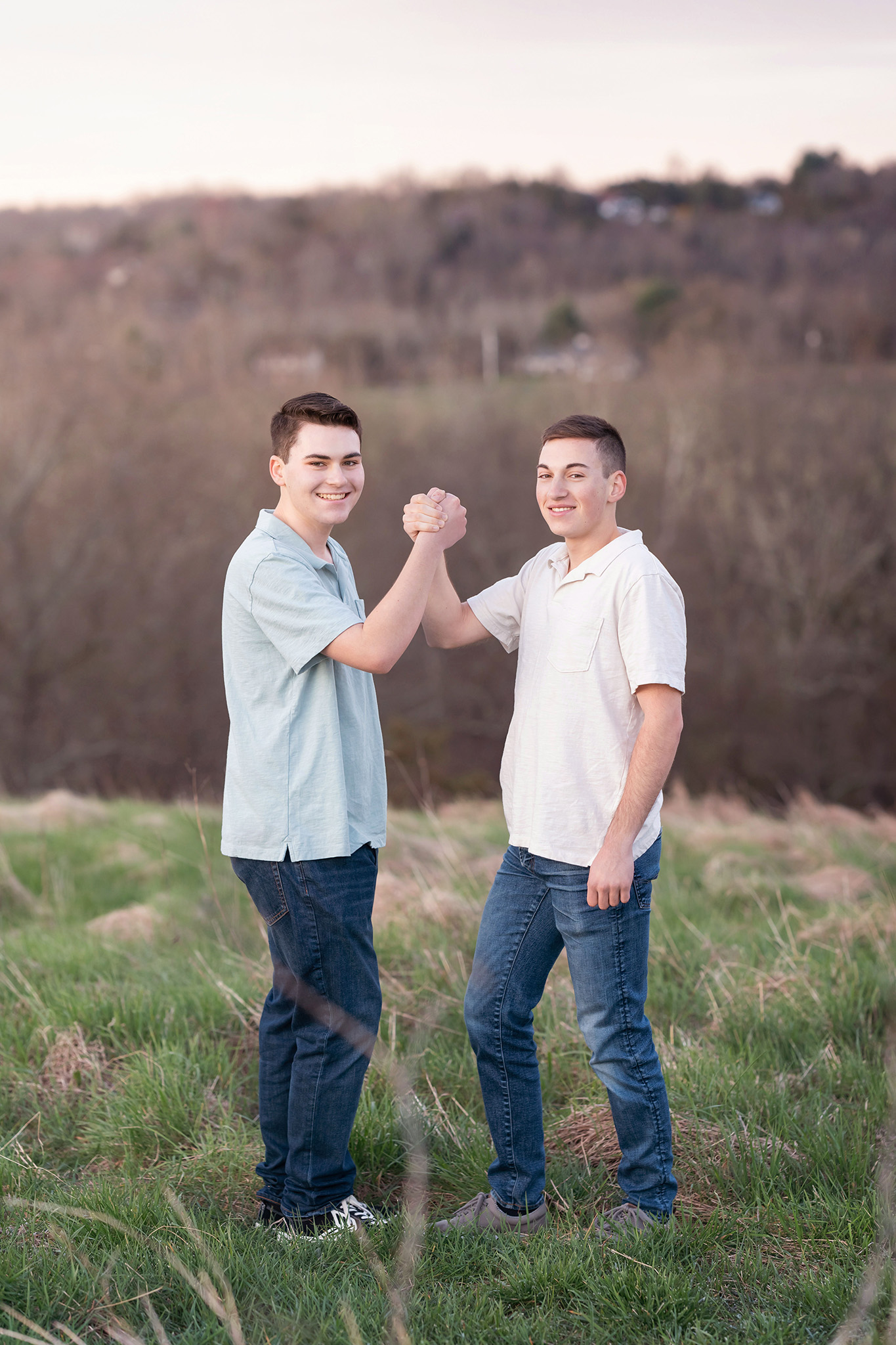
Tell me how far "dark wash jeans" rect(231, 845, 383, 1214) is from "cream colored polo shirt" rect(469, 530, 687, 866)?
0.43 meters

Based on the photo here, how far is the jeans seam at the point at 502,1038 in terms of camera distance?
8.28 ft

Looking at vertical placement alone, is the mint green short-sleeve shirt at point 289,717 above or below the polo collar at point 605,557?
below

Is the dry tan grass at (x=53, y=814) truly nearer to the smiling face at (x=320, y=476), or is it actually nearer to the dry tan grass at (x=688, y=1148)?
the dry tan grass at (x=688, y=1148)

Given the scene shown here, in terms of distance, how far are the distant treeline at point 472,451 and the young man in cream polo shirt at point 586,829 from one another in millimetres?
11496

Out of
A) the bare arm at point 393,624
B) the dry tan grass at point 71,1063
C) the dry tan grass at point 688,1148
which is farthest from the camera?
the dry tan grass at point 71,1063

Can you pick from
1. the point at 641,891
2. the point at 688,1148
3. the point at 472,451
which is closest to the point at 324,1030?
the point at 641,891

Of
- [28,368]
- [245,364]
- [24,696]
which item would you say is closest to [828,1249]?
[24,696]

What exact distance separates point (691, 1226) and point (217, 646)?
2282 centimetres

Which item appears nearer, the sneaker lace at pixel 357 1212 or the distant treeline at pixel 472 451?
the sneaker lace at pixel 357 1212

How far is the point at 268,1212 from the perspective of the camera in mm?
2602

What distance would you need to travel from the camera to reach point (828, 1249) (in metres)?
2.36

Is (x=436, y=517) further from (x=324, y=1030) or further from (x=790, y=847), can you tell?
(x=790, y=847)

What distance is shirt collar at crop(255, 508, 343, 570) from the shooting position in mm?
2486

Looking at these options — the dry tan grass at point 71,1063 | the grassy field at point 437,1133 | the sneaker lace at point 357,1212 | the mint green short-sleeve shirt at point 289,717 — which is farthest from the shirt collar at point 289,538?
the dry tan grass at point 71,1063
